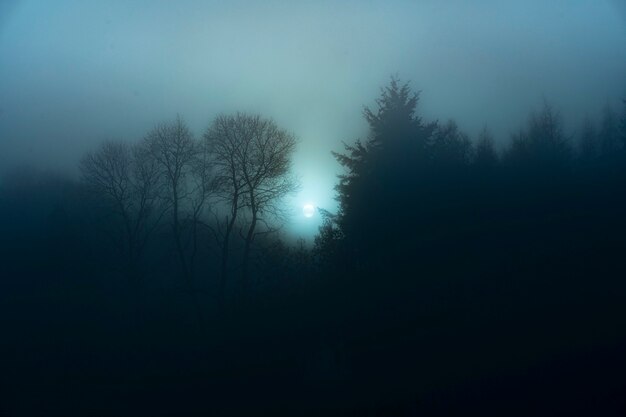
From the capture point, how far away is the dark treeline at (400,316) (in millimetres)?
18141

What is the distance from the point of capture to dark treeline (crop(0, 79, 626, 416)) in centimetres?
1814

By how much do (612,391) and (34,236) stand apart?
4011 cm

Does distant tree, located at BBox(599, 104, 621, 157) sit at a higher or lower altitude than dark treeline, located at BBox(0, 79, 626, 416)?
higher

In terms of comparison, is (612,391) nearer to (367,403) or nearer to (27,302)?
(367,403)

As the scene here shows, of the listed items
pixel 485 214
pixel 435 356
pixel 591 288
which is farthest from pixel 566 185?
pixel 435 356

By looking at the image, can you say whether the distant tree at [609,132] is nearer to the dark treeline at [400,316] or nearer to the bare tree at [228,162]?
the dark treeline at [400,316]

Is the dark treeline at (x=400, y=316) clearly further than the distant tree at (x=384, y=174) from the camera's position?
No

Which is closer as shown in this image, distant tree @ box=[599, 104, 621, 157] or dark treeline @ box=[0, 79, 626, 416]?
dark treeline @ box=[0, 79, 626, 416]

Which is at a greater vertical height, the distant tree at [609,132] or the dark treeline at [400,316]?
the distant tree at [609,132]

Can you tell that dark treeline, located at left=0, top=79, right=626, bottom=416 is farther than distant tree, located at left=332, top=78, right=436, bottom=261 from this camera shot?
No

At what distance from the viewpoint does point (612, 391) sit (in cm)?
1584

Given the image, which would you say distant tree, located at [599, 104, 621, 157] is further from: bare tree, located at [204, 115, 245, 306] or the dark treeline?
bare tree, located at [204, 115, 245, 306]

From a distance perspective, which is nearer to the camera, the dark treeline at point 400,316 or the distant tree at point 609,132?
the dark treeline at point 400,316

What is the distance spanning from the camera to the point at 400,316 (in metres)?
21.4
